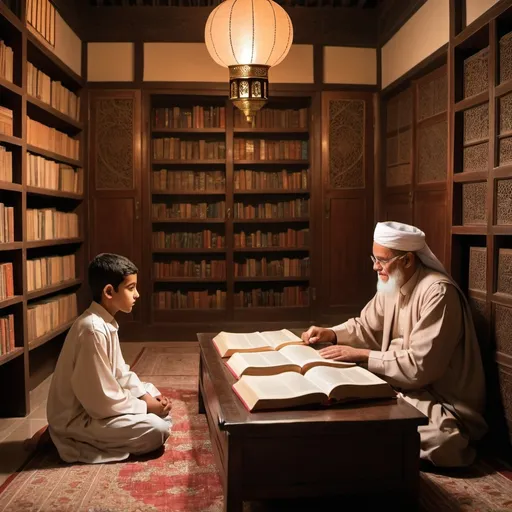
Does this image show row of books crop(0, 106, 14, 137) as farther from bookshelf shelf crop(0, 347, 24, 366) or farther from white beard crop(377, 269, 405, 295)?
white beard crop(377, 269, 405, 295)

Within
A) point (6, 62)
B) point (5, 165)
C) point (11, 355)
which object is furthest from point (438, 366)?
point (6, 62)

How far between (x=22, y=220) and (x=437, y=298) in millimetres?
2455

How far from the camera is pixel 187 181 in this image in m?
6.31

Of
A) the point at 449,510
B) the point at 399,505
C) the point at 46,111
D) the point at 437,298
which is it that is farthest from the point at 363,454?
the point at 46,111

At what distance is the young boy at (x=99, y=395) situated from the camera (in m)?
2.85

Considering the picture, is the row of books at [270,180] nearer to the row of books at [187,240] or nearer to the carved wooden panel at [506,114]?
the row of books at [187,240]

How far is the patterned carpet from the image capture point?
2463 mm

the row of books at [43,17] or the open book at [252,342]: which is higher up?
the row of books at [43,17]

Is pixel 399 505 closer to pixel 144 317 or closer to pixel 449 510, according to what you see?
pixel 449 510

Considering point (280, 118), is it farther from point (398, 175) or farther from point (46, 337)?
point (46, 337)

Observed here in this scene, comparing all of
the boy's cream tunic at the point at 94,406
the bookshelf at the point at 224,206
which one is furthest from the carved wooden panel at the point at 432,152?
the boy's cream tunic at the point at 94,406

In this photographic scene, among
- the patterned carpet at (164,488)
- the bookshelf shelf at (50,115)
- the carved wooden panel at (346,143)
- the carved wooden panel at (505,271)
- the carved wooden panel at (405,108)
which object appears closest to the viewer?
the patterned carpet at (164,488)

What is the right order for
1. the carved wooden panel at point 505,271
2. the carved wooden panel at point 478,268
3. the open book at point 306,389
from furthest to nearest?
the carved wooden panel at point 478,268, the carved wooden panel at point 505,271, the open book at point 306,389

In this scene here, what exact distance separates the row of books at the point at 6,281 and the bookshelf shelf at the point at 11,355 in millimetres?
318
